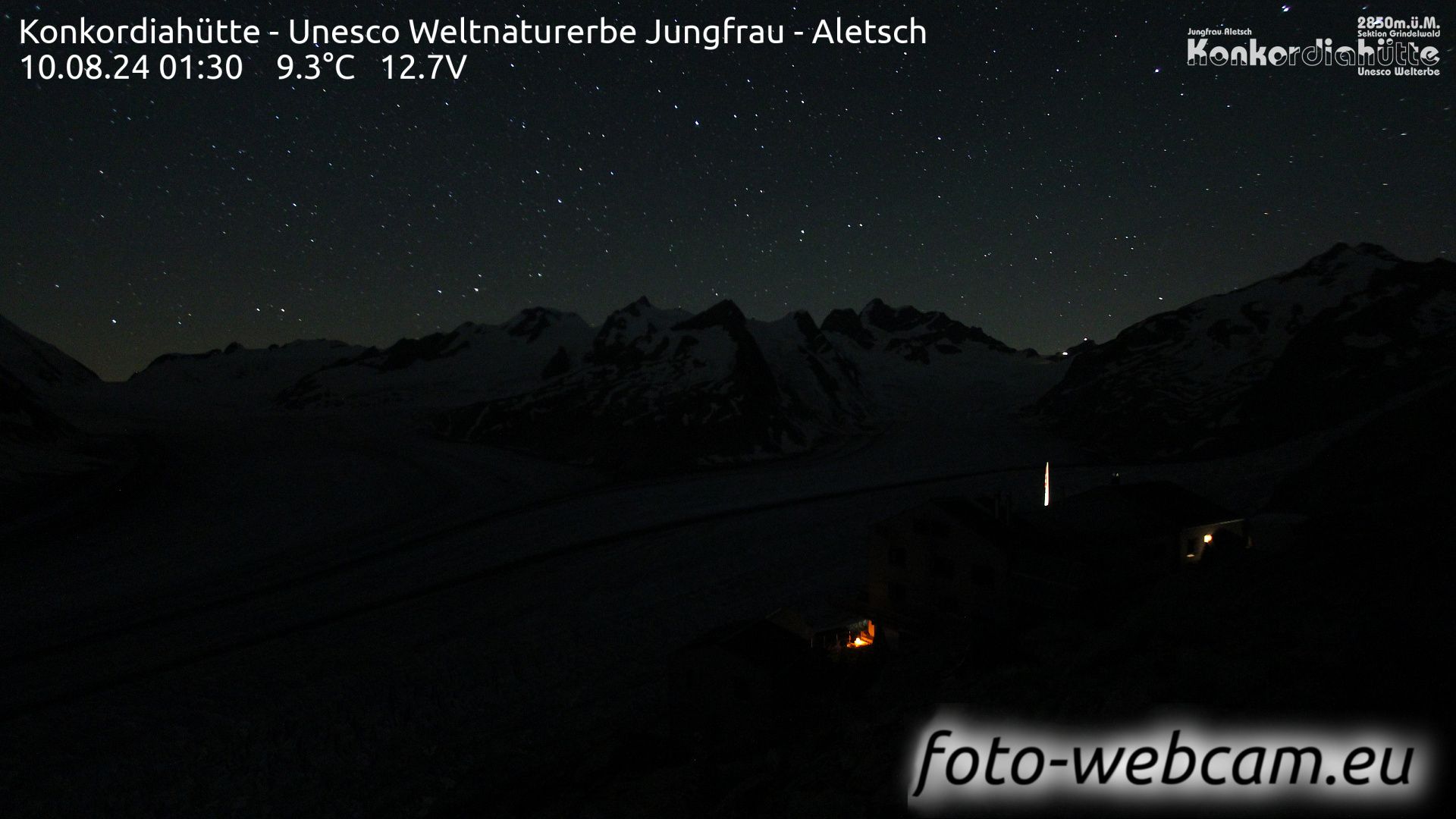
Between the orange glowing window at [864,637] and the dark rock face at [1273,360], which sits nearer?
the orange glowing window at [864,637]

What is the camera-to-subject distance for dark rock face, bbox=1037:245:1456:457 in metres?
69.9

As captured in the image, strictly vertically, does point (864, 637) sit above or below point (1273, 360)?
below

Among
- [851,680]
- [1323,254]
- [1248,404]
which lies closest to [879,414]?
[1248,404]

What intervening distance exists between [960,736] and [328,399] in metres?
191

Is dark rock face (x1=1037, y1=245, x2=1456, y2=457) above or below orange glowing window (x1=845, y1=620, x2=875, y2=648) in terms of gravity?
above

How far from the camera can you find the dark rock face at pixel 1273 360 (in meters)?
69.9

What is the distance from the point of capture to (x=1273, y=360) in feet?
290

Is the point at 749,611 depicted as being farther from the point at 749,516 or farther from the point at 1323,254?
the point at 1323,254

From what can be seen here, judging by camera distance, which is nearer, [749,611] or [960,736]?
[960,736]

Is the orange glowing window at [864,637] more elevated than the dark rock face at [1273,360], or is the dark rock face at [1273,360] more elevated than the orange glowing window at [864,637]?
the dark rock face at [1273,360]

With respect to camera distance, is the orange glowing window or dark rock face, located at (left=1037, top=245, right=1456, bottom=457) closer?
the orange glowing window

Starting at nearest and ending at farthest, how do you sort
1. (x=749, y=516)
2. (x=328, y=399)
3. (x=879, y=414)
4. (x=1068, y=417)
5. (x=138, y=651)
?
(x=138, y=651), (x=749, y=516), (x=1068, y=417), (x=879, y=414), (x=328, y=399)

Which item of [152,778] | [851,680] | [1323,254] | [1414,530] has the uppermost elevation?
[1323,254]

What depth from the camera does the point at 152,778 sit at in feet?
56.9
